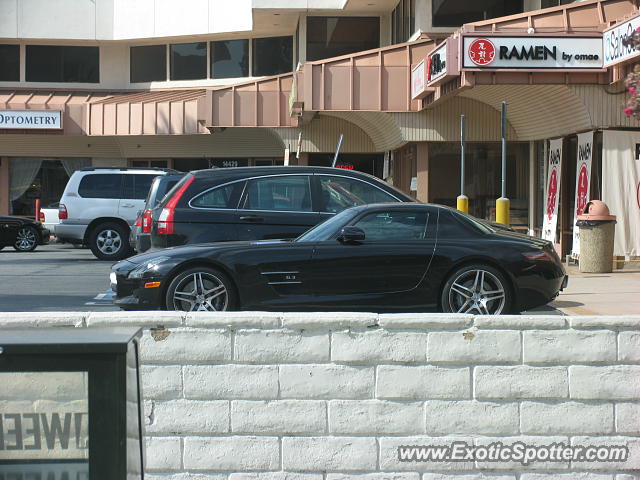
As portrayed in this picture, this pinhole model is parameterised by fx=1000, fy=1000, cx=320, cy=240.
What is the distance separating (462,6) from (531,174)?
4.91 meters

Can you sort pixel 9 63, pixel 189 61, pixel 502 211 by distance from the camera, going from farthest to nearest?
pixel 9 63
pixel 189 61
pixel 502 211

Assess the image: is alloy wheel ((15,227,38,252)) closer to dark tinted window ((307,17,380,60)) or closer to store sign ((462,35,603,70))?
dark tinted window ((307,17,380,60))

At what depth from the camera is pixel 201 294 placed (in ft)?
32.7

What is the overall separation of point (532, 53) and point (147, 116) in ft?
59.1

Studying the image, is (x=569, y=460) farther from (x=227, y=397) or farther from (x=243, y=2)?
(x=243, y=2)

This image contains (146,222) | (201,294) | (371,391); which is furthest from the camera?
(146,222)

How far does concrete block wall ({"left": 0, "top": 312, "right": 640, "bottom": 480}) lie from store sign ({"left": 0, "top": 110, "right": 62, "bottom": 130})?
29.2m

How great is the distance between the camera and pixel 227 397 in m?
5.09

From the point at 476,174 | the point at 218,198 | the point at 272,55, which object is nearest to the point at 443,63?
the point at 476,174

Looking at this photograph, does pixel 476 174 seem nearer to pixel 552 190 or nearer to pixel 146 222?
pixel 552 190

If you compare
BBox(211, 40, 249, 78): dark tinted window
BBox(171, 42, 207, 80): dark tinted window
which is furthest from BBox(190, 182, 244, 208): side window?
BBox(171, 42, 207, 80): dark tinted window

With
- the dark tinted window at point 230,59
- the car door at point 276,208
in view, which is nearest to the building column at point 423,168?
the car door at point 276,208

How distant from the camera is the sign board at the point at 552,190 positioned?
19.9 metres

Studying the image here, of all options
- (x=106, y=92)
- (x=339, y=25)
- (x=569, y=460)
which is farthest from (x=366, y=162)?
(x=569, y=460)
